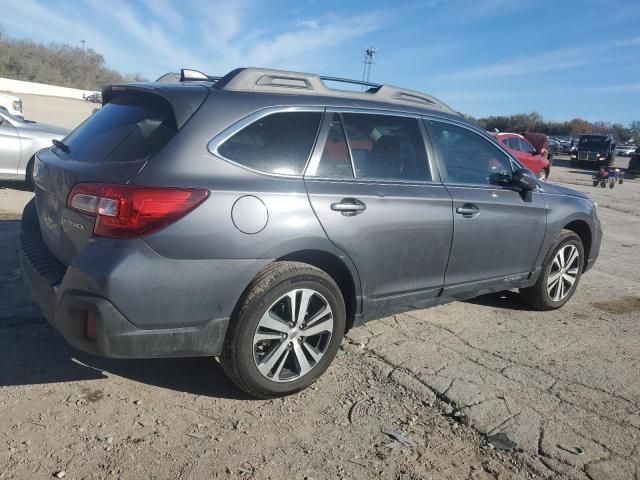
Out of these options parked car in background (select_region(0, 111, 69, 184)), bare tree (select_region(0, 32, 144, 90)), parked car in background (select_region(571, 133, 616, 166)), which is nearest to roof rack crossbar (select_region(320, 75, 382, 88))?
parked car in background (select_region(0, 111, 69, 184))

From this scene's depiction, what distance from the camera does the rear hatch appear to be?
9.29 feet

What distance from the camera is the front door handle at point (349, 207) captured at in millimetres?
3235

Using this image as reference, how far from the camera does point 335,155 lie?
134 inches

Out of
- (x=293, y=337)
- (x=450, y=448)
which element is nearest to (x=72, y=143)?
(x=293, y=337)

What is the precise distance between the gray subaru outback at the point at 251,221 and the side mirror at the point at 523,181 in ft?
1.38

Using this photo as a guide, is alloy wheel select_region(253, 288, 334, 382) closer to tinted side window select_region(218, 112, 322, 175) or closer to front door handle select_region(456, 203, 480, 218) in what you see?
tinted side window select_region(218, 112, 322, 175)

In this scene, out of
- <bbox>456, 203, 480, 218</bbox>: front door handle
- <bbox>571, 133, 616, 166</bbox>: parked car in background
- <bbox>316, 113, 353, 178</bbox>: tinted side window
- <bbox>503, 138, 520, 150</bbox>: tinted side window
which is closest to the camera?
<bbox>316, 113, 353, 178</bbox>: tinted side window

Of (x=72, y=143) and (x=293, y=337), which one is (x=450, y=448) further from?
(x=72, y=143)

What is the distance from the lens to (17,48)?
3435 inches

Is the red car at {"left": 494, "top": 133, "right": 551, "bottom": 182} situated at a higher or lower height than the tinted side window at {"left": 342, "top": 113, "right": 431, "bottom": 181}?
lower

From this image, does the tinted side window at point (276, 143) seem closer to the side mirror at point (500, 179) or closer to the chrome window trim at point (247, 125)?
the chrome window trim at point (247, 125)

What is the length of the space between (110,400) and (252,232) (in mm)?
1247

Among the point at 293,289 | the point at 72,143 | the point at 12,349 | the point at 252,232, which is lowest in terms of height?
the point at 12,349

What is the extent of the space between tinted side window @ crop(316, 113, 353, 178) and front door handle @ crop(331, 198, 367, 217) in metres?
0.18
